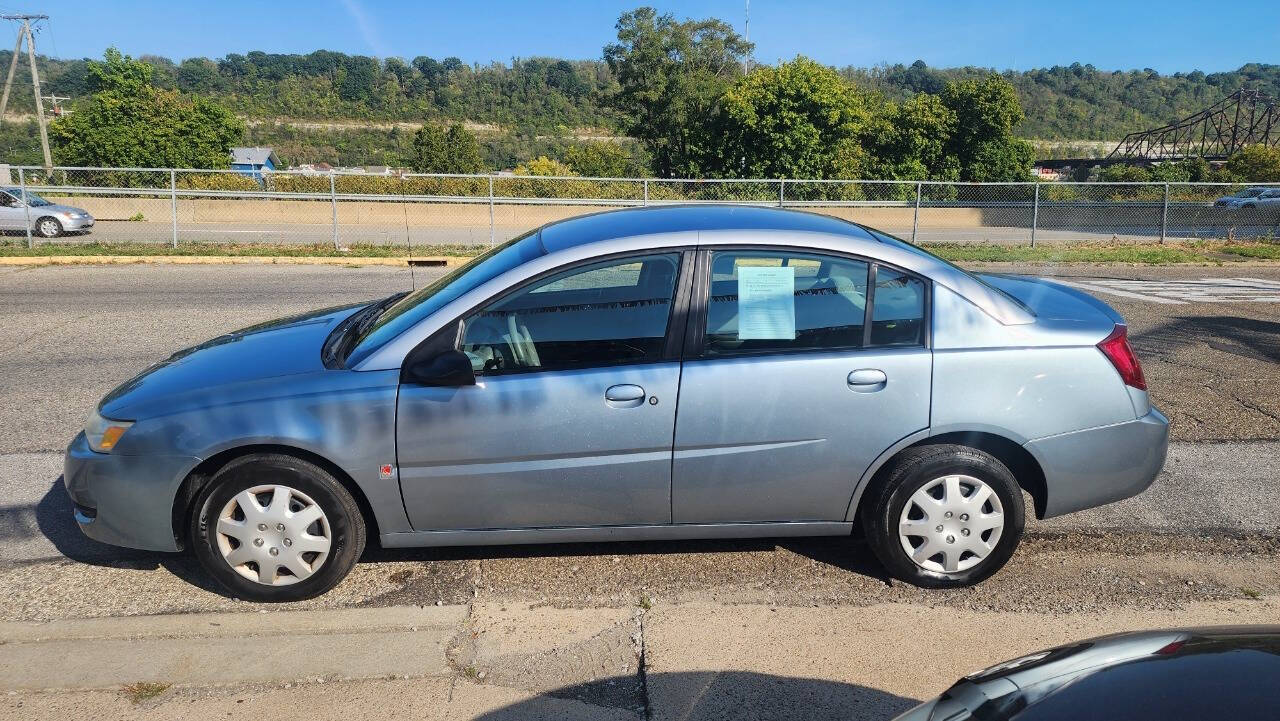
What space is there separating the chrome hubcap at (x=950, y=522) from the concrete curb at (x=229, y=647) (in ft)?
6.20

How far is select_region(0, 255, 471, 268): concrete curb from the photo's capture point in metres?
15.9

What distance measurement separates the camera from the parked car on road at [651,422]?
378 cm

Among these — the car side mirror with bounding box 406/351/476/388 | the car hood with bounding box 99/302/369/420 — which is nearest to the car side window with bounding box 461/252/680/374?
the car side mirror with bounding box 406/351/476/388

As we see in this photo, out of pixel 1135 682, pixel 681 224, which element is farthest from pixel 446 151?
pixel 1135 682

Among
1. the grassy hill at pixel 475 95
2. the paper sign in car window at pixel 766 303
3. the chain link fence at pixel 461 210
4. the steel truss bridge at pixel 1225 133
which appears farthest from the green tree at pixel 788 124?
the grassy hill at pixel 475 95

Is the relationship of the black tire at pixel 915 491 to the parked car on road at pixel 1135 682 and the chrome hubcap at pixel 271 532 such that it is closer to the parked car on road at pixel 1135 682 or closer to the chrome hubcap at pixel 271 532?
the parked car on road at pixel 1135 682

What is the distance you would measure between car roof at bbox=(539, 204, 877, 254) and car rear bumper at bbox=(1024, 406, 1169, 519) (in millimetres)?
1199

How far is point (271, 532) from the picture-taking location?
3.81 m

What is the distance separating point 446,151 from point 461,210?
31019 mm

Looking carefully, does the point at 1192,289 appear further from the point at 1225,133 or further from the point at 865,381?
the point at 1225,133

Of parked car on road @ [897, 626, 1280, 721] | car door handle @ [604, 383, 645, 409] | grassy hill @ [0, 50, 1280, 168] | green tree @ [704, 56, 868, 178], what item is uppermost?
grassy hill @ [0, 50, 1280, 168]

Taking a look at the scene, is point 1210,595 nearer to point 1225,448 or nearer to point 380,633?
point 1225,448

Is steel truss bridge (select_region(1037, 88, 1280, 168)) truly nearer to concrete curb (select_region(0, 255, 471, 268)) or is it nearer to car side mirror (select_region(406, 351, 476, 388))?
concrete curb (select_region(0, 255, 471, 268))

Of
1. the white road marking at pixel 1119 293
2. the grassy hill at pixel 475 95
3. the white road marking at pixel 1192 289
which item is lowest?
the white road marking at pixel 1192 289
